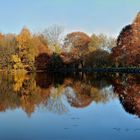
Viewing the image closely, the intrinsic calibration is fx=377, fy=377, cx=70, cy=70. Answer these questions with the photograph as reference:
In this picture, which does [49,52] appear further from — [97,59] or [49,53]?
[97,59]

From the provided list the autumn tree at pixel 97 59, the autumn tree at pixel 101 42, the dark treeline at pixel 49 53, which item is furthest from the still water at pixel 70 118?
the autumn tree at pixel 101 42

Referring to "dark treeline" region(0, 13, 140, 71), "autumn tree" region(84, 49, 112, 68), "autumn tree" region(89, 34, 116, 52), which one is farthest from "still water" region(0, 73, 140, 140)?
"autumn tree" region(89, 34, 116, 52)

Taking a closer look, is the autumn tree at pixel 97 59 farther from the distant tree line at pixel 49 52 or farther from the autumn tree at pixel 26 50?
the autumn tree at pixel 26 50

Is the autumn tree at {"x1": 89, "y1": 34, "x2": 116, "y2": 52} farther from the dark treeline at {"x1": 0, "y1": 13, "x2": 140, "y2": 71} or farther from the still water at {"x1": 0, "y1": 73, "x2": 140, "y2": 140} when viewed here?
the still water at {"x1": 0, "y1": 73, "x2": 140, "y2": 140}

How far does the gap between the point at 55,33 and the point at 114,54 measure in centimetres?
2689

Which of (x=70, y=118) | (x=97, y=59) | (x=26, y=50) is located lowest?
(x=70, y=118)

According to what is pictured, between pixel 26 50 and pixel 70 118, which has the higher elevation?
pixel 26 50

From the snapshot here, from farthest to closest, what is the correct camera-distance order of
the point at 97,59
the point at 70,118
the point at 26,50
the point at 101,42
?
1. the point at 101,42
2. the point at 97,59
3. the point at 26,50
4. the point at 70,118

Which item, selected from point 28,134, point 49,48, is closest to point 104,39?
point 49,48

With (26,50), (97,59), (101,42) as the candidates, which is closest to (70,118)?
(26,50)

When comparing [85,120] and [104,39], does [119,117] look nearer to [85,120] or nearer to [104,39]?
[85,120]

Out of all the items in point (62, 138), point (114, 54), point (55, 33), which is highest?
point (55, 33)

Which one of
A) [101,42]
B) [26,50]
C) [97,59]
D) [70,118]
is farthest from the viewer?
[101,42]

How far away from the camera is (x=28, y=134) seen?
12195 mm
